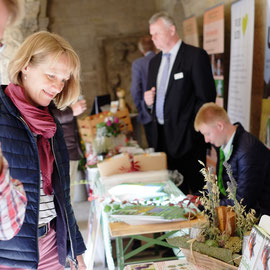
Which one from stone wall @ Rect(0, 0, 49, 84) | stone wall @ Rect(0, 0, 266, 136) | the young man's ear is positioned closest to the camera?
the young man's ear

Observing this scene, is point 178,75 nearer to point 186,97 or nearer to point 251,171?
point 186,97

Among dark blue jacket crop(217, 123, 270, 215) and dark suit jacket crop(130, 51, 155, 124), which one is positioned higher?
dark suit jacket crop(130, 51, 155, 124)

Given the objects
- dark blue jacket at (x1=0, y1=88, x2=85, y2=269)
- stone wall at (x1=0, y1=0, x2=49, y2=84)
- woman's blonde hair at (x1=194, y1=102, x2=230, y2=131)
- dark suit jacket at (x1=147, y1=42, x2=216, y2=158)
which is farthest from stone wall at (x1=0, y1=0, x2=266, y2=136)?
dark blue jacket at (x1=0, y1=88, x2=85, y2=269)

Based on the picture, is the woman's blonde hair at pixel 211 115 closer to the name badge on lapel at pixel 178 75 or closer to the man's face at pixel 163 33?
the name badge on lapel at pixel 178 75

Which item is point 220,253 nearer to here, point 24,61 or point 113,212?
point 113,212

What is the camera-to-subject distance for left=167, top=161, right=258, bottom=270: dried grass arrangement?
1466 mm

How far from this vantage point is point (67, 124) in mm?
3758

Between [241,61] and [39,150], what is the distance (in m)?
2.92

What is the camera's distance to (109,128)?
13.1ft

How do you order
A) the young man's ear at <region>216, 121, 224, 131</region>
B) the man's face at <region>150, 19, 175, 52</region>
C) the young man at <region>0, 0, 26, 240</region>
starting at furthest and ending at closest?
the man's face at <region>150, 19, 175, 52</region> < the young man's ear at <region>216, 121, 224, 131</region> < the young man at <region>0, 0, 26, 240</region>

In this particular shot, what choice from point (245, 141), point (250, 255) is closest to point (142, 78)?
point (245, 141)

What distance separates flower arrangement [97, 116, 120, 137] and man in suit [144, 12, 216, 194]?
430mm

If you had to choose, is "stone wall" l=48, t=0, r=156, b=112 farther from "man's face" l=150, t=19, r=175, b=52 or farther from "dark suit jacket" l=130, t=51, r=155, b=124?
"man's face" l=150, t=19, r=175, b=52

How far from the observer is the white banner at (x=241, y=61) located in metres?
3.76
